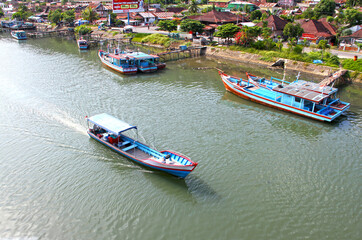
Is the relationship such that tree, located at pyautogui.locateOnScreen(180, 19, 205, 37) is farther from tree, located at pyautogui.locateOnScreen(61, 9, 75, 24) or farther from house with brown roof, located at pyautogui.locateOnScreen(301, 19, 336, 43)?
tree, located at pyautogui.locateOnScreen(61, 9, 75, 24)

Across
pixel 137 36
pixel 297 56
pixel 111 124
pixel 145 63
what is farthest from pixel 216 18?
pixel 111 124

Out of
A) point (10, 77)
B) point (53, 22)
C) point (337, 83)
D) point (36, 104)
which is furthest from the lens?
point (53, 22)

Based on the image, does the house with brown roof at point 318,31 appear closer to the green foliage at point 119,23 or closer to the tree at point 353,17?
the tree at point 353,17

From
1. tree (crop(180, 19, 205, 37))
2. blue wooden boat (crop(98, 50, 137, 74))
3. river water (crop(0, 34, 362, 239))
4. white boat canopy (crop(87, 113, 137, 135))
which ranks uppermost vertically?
tree (crop(180, 19, 205, 37))

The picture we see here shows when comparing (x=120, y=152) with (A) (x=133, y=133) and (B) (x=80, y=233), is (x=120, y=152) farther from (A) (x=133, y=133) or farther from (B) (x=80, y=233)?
(B) (x=80, y=233)

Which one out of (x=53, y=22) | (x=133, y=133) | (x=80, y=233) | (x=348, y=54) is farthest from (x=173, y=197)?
(x=53, y=22)

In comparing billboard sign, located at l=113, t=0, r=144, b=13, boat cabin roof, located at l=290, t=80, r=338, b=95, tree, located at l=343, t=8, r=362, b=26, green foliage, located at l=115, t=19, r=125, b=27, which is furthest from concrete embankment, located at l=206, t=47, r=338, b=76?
green foliage, located at l=115, t=19, r=125, b=27
